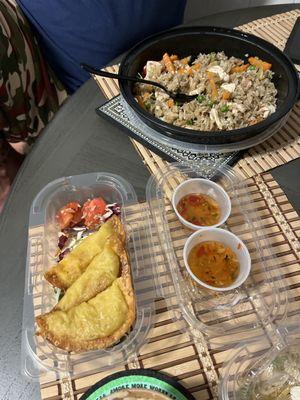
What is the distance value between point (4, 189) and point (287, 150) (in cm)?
113

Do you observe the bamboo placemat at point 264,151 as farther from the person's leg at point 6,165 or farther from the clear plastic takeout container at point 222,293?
the person's leg at point 6,165

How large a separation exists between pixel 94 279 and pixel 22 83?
949 mm

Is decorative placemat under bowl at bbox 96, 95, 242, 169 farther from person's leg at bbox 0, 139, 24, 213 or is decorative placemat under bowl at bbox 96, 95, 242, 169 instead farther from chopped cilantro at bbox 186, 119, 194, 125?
person's leg at bbox 0, 139, 24, 213

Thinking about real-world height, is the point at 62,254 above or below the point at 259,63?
below

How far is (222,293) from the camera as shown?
0.94 m

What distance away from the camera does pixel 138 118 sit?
1.18m

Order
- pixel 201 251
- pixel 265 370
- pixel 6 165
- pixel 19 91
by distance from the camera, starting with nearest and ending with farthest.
Result: pixel 265 370 < pixel 201 251 < pixel 19 91 < pixel 6 165

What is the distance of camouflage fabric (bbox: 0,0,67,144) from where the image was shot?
1.49 meters

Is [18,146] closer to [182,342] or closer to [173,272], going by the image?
[173,272]

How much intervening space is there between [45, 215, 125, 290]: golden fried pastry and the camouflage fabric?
789mm

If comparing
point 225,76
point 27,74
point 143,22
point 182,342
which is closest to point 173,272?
point 182,342

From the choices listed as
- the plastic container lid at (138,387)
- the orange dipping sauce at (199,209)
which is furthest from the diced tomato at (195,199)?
the plastic container lid at (138,387)

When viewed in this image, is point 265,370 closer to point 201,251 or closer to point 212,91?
point 201,251

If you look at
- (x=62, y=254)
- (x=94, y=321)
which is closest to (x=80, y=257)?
(x=62, y=254)
